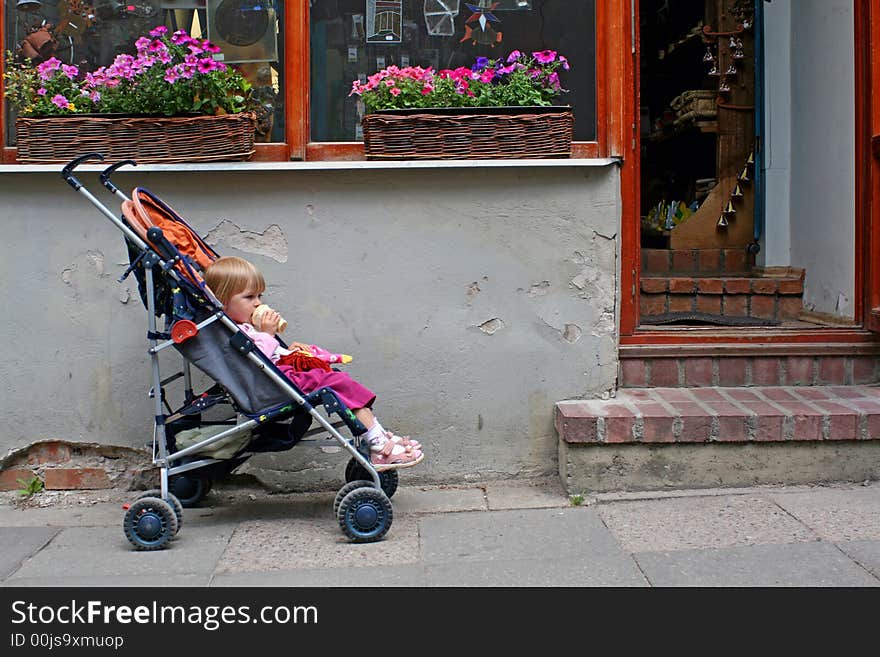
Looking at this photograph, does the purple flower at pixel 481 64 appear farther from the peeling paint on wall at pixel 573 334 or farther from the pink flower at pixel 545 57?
the peeling paint on wall at pixel 573 334

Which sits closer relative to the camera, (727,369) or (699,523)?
(699,523)

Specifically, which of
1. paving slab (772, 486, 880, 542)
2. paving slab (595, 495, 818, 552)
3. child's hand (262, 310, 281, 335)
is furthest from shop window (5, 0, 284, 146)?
paving slab (772, 486, 880, 542)

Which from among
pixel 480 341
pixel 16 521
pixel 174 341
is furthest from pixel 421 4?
pixel 16 521

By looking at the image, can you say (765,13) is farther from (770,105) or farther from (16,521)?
(16,521)

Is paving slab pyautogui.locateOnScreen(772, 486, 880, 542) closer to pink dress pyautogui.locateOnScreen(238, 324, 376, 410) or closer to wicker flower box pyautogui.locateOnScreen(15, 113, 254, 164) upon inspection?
pink dress pyautogui.locateOnScreen(238, 324, 376, 410)

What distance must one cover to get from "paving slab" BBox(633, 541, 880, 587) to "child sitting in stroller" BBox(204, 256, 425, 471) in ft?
3.51

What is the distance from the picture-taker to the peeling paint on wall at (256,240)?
4.86 metres

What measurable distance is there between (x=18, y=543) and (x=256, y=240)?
168 centimetres

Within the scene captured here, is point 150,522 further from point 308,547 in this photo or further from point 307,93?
point 307,93

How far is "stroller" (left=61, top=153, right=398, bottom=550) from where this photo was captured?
3.99 m

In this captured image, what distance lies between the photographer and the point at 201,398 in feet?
14.3

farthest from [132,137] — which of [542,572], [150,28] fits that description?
[542,572]

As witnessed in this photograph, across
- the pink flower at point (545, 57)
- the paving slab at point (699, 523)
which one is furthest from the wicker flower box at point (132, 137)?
the paving slab at point (699, 523)

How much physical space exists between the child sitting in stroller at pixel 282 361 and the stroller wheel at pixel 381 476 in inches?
13.1
